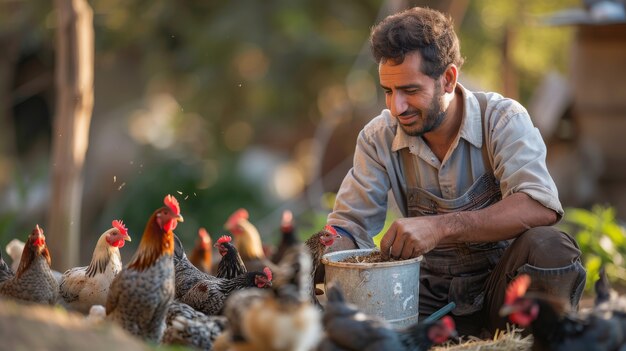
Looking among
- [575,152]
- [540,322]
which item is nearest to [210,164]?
[575,152]

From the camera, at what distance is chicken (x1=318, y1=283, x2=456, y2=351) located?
12.3ft

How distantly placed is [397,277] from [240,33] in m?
12.0

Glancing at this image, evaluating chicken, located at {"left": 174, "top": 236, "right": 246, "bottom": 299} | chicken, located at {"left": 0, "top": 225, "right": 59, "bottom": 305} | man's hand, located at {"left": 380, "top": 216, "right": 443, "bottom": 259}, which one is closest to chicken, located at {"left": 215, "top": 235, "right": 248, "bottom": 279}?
chicken, located at {"left": 174, "top": 236, "right": 246, "bottom": 299}

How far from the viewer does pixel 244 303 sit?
3.65 m

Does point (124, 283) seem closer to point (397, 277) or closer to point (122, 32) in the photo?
point (397, 277)

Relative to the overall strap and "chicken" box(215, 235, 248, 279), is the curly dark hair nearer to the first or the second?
the overall strap

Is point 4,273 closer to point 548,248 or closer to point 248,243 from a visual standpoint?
point 248,243

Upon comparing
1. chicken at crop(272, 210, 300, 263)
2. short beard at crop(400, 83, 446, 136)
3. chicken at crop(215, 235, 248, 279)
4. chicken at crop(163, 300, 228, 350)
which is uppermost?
short beard at crop(400, 83, 446, 136)

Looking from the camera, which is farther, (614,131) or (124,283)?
(614,131)

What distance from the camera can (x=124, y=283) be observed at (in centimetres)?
430

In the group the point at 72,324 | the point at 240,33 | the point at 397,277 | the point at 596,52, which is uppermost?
the point at 240,33

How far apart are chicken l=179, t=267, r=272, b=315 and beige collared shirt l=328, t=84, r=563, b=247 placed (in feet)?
1.77

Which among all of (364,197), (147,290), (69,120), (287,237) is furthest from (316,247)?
(69,120)

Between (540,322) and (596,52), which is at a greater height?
(596,52)
